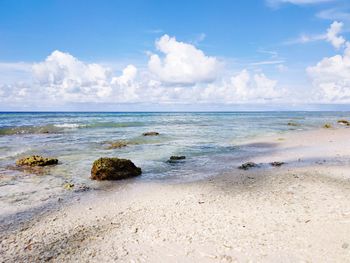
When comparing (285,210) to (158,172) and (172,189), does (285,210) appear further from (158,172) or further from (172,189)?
(158,172)

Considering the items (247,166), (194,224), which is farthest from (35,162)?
(194,224)

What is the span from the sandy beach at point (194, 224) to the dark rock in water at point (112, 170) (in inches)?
37.8

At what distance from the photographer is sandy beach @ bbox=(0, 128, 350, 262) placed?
19.8 feet

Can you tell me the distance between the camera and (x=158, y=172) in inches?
547

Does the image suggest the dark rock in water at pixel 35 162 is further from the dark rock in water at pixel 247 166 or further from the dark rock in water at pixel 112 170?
the dark rock in water at pixel 247 166

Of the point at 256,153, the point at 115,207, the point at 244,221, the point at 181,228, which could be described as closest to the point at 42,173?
the point at 115,207

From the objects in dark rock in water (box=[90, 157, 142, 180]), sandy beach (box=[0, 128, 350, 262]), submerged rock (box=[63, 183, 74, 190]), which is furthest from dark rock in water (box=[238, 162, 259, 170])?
submerged rock (box=[63, 183, 74, 190])

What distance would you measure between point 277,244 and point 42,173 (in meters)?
11.1

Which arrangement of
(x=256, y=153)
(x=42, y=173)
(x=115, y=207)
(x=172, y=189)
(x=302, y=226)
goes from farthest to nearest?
1. (x=256, y=153)
2. (x=42, y=173)
3. (x=172, y=189)
4. (x=115, y=207)
5. (x=302, y=226)

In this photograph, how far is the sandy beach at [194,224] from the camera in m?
6.04

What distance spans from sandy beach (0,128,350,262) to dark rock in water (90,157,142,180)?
3.15ft

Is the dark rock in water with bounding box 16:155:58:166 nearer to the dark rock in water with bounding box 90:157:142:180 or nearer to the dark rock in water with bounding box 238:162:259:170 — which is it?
the dark rock in water with bounding box 90:157:142:180

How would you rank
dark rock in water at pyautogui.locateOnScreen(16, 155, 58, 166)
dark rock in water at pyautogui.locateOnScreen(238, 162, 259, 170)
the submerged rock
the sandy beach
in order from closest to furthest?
the sandy beach
the submerged rock
dark rock in water at pyautogui.locateOnScreen(238, 162, 259, 170)
dark rock in water at pyautogui.locateOnScreen(16, 155, 58, 166)

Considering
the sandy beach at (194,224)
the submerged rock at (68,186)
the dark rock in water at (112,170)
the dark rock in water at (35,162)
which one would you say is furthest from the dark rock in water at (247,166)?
the dark rock in water at (35,162)
